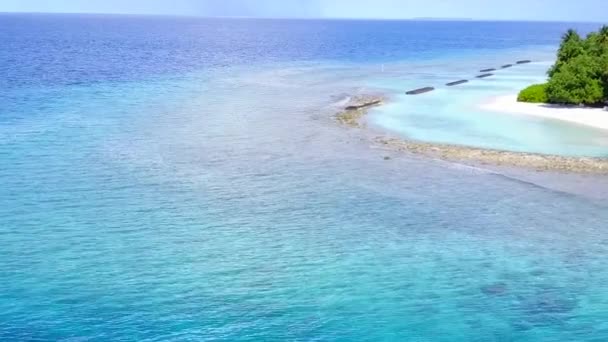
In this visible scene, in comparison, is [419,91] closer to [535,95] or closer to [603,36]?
[535,95]

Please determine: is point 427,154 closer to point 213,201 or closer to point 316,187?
point 316,187

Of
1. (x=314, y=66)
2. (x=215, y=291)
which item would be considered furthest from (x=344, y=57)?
(x=215, y=291)

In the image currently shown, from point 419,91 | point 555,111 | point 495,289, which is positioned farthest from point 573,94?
point 495,289

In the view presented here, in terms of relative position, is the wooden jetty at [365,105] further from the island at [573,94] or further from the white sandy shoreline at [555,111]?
the island at [573,94]

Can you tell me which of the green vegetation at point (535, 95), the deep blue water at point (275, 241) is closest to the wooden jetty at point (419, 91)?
the green vegetation at point (535, 95)

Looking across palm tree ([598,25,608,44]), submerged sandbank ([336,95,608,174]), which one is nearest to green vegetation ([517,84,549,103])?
palm tree ([598,25,608,44])

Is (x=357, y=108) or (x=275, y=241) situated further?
(x=357, y=108)

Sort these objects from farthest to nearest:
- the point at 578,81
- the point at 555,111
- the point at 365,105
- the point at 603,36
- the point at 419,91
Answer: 1. the point at 419,91
2. the point at 603,36
3. the point at 365,105
4. the point at 555,111
5. the point at 578,81
